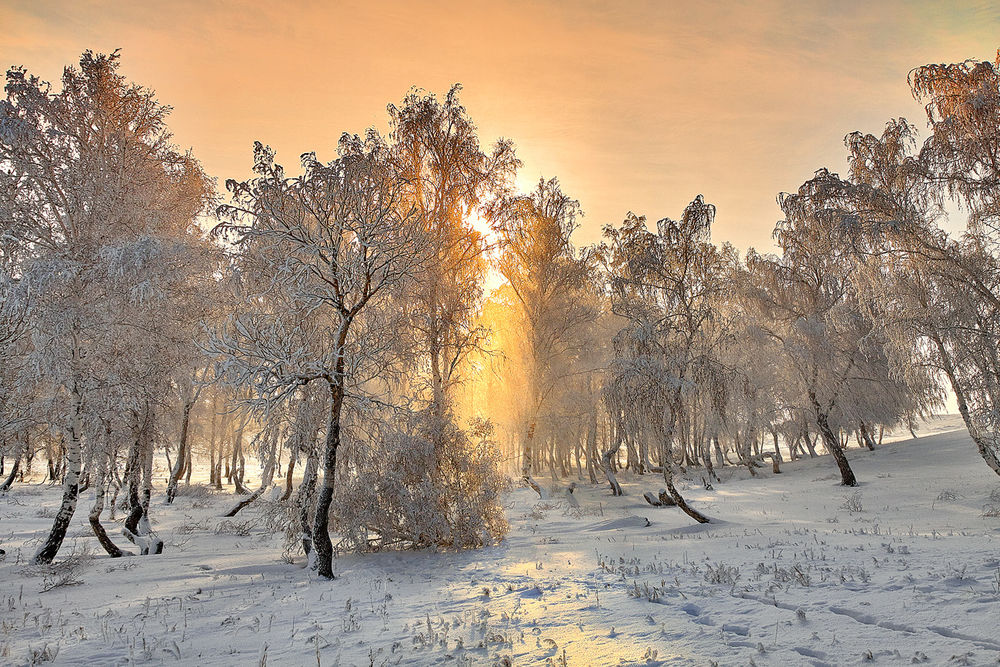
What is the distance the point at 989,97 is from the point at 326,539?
1621 cm

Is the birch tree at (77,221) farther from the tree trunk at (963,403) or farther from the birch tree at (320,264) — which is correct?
the tree trunk at (963,403)

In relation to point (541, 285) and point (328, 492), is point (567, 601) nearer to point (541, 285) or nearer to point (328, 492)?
point (328, 492)

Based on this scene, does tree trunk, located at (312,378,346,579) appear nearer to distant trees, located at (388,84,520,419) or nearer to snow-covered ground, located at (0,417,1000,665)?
snow-covered ground, located at (0,417,1000,665)

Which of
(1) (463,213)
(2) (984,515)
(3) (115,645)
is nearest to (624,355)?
(1) (463,213)

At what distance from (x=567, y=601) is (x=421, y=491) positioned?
5317 millimetres

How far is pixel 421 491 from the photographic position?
1106 cm

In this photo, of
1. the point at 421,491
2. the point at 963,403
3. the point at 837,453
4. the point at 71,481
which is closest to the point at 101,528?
the point at 71,481

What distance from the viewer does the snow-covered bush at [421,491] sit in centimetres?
1085

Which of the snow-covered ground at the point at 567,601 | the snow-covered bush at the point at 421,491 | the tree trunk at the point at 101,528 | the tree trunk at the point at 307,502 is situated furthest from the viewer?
the tree trunk at the point at 101,528

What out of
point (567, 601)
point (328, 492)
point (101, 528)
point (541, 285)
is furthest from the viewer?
point (541, 285)

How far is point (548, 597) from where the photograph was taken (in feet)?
22.0

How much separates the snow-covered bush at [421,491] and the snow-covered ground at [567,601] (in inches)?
19.3

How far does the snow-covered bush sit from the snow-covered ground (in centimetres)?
49

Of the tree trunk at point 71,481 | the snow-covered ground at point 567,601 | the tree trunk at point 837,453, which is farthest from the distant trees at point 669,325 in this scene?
the tree trunk at point 71,481
